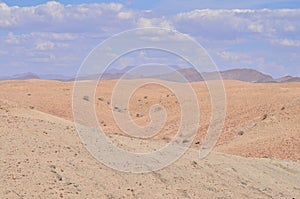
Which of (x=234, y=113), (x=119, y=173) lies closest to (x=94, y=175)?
(x=119, y=173)

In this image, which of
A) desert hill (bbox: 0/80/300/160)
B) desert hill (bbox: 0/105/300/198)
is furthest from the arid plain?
desert hill (bbox: 0/80/300/160)

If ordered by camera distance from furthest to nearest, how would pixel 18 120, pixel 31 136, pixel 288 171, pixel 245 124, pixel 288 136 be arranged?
pixel 245 124 < pixel 288 136 < pixel 288 171 < pixel 18 120 < pixel 31 136

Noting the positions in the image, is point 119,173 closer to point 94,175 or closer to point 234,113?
point 94,175

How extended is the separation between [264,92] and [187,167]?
2313 centimetres

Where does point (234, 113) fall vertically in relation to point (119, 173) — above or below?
below

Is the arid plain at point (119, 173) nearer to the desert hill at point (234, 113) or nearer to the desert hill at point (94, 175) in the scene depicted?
the desert hill at point (94, 175)

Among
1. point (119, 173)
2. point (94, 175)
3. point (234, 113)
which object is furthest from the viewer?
point (234, 113)

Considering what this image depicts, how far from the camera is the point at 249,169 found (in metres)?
13.6

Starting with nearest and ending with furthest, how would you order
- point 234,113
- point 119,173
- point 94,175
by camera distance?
1. point 94,175
2. point 119,173
3. point 234,113

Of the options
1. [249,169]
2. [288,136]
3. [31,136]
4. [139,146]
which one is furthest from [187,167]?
[288,136]

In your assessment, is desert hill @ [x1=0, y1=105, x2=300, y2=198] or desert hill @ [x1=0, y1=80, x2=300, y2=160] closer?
desert hill @ [x1=0, y1=105, x2=300, y2=198]

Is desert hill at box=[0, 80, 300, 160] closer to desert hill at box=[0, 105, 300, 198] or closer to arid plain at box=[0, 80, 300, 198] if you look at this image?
arid plain at box=[0, 80, 300, 198]

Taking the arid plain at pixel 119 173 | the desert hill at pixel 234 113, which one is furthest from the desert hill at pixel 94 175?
the desert hill at pixel 234 113

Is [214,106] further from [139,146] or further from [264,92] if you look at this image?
[139,146]
